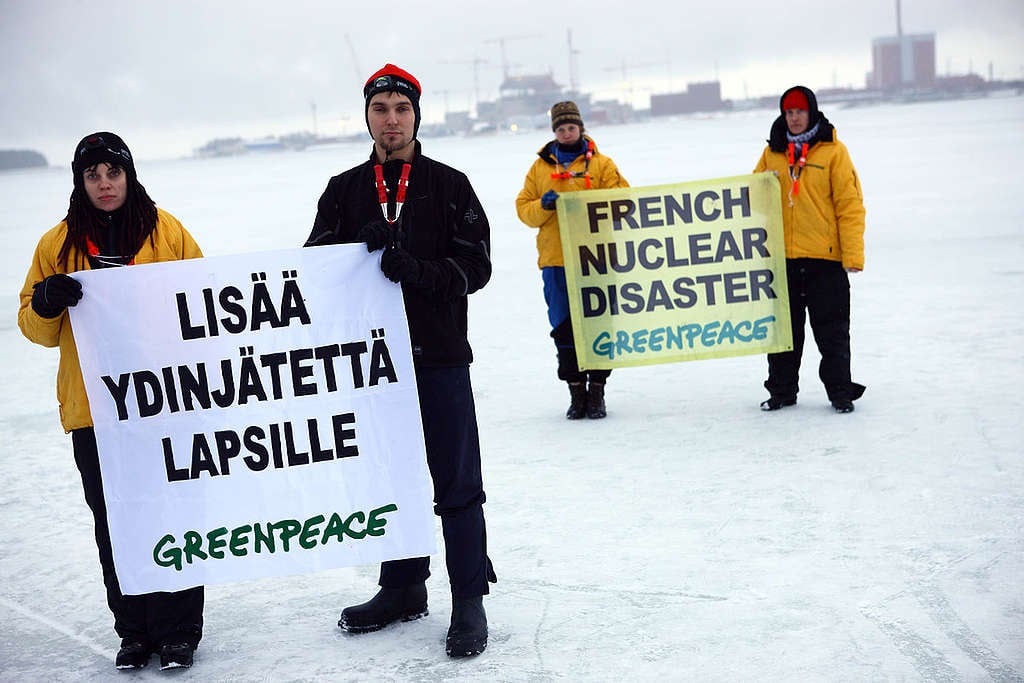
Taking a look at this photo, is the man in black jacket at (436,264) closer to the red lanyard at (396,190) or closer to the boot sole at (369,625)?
the red lanyard at (396,190)

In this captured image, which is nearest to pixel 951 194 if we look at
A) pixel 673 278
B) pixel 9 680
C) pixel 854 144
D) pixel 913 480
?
pixel 673 278

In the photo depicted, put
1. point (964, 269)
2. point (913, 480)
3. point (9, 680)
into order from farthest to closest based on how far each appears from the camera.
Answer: point (964, 269), point (913, 480), point (9, 680)

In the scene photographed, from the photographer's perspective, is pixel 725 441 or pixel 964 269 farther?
pixel 964 269

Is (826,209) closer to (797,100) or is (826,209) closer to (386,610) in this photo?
(797,100)

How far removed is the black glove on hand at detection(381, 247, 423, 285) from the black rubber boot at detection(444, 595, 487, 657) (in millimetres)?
961

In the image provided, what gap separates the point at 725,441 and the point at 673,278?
1016 mm

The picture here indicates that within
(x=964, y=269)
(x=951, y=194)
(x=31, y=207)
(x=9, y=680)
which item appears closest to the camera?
(x=9, y=680)

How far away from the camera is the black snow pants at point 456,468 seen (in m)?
3.22

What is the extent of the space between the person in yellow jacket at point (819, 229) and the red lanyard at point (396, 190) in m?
2.85

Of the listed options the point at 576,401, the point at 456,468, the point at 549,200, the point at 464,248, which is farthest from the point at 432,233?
the point at 576,401

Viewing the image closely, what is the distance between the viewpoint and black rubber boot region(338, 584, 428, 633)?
3369mm

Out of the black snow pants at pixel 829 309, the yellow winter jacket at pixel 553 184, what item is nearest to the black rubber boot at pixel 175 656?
the yellow winter jacket at pixel 553 184

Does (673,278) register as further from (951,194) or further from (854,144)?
(854,144)

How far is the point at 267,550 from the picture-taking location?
3225mm
